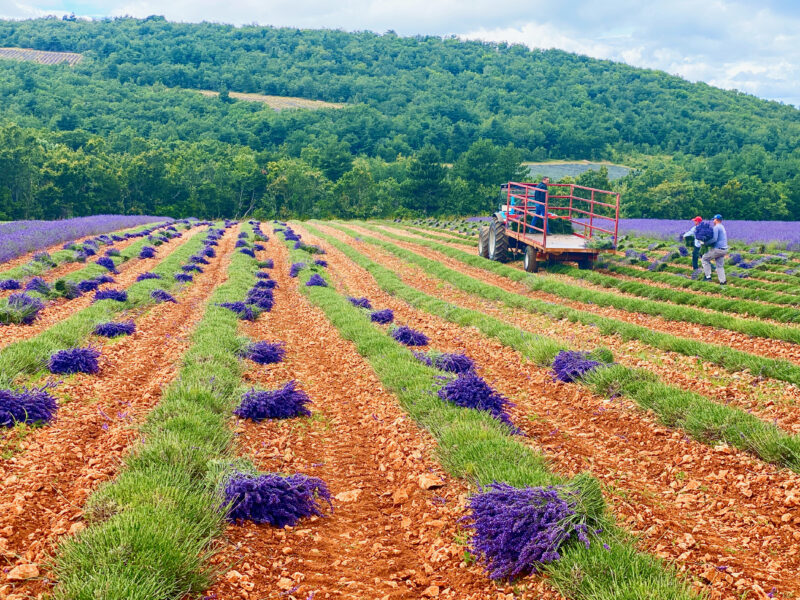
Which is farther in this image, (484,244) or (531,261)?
(484,244)

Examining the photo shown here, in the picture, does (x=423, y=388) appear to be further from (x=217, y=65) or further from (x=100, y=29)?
(x=100, y=29)

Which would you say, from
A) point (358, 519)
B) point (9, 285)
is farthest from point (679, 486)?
point (9, 285)

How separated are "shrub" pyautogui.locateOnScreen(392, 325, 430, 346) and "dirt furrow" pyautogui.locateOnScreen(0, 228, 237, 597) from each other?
161 inches

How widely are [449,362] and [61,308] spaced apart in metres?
10.1

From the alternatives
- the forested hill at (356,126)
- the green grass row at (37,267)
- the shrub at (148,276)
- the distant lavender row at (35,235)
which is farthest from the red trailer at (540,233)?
the forested hill at (356,126)

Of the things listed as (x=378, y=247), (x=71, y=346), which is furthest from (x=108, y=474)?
(x=378, y=247)

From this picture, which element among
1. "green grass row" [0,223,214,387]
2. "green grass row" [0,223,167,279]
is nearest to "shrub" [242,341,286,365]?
"green grass row" [0,223,214,387]

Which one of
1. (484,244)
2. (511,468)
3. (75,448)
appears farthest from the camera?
(484,244)

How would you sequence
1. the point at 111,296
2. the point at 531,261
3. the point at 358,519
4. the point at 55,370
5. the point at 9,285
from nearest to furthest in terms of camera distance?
1. the point at 358,519
2. the point at 55,370
3. the point at 111,296
4. the point at 9,285
5. the point at 531,261

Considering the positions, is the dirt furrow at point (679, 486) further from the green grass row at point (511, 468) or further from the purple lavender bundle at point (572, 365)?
the green grass row at point (511, 468)

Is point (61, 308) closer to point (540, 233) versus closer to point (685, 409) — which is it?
point (685, 409)

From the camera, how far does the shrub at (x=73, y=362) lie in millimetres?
8234

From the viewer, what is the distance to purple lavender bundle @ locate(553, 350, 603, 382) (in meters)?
8.83

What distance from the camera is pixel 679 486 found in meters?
5.41
